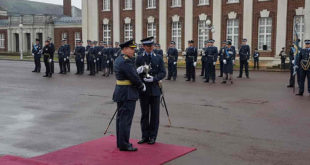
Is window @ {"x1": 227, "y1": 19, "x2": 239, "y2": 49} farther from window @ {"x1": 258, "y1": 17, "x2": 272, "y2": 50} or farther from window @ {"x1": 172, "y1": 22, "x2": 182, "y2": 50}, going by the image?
window @ {"x1": 172, "y1": 22, "x2": 182, "y2": 50}

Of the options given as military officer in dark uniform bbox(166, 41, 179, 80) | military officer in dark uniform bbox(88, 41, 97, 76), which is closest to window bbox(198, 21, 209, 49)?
military officer in dark uniform bbox(88, 41, 97, 76)

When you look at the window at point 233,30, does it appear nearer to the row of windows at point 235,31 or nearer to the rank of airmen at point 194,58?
the row of windows at point 235,31

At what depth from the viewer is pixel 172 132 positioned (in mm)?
8430

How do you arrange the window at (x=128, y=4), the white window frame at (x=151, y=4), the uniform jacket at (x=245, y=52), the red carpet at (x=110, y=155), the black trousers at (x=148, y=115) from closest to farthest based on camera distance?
the red carpet at (x=110, y=155)
the black trousers at (x=148, y=115)
the uniform jacket at (x=245, y=52)
the white window frame at (x=151, y=4)
the window at (x=128, y=4)

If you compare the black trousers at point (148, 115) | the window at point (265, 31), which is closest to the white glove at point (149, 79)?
the black trousers at point (148, 115)

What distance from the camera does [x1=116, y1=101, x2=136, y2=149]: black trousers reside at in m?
6.94

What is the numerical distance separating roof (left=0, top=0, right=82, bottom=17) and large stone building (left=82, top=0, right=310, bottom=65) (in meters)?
32.0

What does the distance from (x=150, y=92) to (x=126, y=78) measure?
65 cm

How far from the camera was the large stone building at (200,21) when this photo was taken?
30766mm

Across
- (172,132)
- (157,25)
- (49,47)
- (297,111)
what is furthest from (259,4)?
(172,132)

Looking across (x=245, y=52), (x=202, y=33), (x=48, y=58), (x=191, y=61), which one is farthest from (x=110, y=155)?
(x=202, y=33)

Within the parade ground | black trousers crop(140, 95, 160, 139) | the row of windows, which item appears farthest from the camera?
the row of windows

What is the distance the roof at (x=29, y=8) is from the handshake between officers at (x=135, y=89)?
6658 cm

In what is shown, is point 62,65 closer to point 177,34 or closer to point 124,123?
point 177,34
